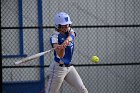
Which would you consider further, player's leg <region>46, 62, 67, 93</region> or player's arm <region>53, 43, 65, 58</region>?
player's leg <region>46, 62, 67, 93</region>

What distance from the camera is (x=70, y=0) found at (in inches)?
337

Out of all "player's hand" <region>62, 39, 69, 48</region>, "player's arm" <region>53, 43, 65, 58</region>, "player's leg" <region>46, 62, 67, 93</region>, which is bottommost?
"player's leg" <region>46, 62, 67, 93</region>

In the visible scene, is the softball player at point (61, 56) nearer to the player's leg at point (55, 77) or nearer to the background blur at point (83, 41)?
the player's leg at point (55, 77)

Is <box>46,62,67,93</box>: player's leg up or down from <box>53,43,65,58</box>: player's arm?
down

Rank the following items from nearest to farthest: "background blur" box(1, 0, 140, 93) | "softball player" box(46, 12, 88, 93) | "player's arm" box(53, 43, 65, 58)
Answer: "player's arm" box(53, 43, 65, 58), "softball player" box(46, 12, 88, 93), "background blur" box(1, 0, 140, 93)

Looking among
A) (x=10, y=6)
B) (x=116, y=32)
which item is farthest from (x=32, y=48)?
(x=116, y=32)

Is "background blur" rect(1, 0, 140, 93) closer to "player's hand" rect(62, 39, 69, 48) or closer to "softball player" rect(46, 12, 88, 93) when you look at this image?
"softball player" rect(46, 12, 88, 93)

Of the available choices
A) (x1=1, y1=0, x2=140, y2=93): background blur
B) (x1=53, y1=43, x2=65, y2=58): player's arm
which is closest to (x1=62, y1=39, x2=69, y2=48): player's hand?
(x1=53, y1=43, x2=65, y2=58): player's arm

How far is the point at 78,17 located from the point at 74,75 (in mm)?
2187

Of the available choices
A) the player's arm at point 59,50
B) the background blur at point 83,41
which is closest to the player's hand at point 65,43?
the player's arm at point 59,50

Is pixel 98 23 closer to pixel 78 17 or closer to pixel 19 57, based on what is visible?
pixel 78 17

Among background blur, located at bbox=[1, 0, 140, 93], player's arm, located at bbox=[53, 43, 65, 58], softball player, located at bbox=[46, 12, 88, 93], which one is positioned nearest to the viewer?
player's arm, located at bbox=[53, 43, 65, 58]

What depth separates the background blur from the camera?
8305 mm

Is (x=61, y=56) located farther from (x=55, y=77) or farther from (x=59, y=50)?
(x=55, y=77)
